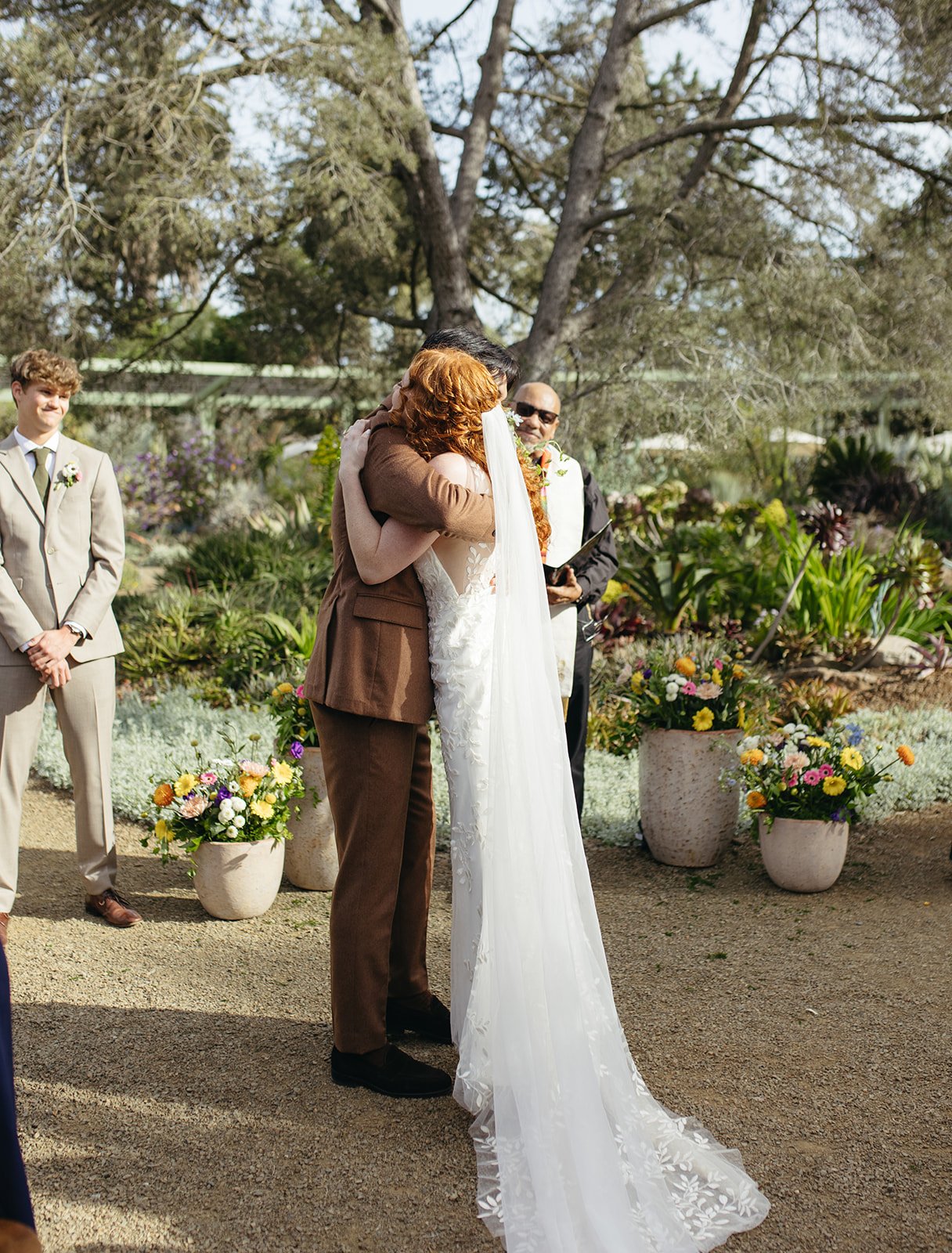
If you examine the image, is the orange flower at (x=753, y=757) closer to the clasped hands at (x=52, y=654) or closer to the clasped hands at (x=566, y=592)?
the clasped hands at (x=566, y=592)

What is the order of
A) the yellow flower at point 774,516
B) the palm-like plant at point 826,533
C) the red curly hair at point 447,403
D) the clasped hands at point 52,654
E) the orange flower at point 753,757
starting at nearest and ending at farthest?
the red curly hair at point 447,403, the clasped hands at point 52,654, the orange flower at point 753,757, the palm-like plant at point 826,533, the yellow flower at point 774,516

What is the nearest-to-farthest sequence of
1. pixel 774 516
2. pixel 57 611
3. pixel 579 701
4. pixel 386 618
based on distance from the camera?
1. pixel 386 618
2. pixel 57 611
3. pixel 579 701
4. pixel 774 516

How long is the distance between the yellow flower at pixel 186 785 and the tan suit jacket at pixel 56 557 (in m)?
0.56

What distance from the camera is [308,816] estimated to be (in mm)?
4637

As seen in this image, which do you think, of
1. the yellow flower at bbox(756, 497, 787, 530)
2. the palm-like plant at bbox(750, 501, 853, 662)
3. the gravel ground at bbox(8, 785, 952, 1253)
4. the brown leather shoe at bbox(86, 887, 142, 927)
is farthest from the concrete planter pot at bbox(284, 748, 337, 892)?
the yellow flower at bbox(756, 497, 787, 530)

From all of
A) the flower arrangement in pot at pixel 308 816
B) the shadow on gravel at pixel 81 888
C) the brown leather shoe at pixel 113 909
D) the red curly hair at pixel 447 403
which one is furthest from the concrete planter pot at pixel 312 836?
the red curly hair at pixel 447 403

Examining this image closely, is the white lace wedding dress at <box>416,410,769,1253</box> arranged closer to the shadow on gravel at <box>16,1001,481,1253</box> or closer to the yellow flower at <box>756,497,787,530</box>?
the shadow on gravel at <box>16,1001,481,1253</box>

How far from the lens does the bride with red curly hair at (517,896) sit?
2.49m

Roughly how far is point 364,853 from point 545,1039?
0.68m

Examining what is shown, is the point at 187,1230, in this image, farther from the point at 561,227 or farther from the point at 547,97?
the point at 547,97

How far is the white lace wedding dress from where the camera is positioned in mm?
2432

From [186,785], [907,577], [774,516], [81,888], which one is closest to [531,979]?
[186,785]

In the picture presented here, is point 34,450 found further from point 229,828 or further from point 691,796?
point 691,796

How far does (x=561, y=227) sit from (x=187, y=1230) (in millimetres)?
8763
